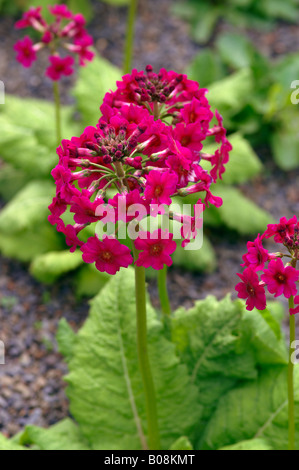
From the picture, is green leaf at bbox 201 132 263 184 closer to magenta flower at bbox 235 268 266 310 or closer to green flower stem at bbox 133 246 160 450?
green flower stem at bbox 133 246 160 450

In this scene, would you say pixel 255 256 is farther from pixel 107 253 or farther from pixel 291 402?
pixel 291 402

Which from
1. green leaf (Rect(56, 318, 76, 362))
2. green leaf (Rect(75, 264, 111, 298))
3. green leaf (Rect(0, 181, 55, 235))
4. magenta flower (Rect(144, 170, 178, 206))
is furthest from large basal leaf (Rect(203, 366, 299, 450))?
green leaf (Rect(0, 181, 55, 235))

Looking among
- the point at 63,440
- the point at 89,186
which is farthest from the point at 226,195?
the point at 89,186

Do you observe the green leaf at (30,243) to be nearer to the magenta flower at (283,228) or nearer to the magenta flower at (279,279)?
the magenta flower at (283,228)

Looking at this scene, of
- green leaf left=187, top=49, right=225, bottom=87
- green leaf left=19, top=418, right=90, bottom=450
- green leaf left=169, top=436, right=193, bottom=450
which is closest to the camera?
green leaf left=169, top=436, right=193, bottom=450

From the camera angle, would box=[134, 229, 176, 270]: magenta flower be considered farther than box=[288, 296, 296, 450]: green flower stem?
No

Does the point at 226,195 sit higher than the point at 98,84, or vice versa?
the point at 98,84
